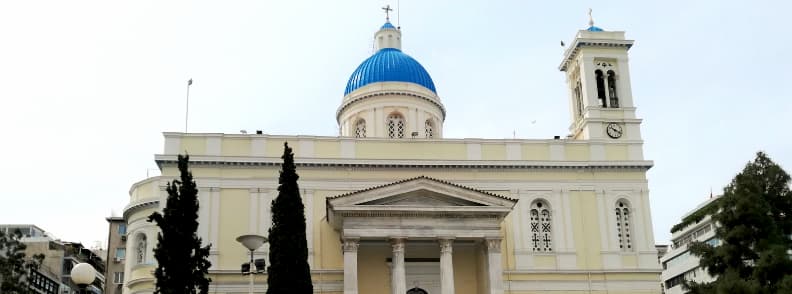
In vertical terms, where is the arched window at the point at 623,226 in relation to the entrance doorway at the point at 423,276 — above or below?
above

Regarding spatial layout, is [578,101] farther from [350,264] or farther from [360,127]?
[350,264]

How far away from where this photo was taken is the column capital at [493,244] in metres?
33.1

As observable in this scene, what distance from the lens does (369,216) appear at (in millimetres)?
33062

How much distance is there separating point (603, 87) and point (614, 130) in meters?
2.26

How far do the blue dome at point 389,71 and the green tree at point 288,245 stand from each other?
51.7 ft

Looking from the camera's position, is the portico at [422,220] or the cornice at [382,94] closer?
the portico at [422,220]

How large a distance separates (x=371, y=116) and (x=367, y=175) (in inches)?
241

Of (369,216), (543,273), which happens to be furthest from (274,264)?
(543,273)

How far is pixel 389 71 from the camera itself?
4281 centimetres

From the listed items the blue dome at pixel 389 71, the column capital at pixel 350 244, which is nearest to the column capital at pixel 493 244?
the column capital at pixel 350 244

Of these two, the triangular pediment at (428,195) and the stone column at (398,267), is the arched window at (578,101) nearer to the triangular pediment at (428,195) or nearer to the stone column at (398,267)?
the triangular pediment at (428,195)

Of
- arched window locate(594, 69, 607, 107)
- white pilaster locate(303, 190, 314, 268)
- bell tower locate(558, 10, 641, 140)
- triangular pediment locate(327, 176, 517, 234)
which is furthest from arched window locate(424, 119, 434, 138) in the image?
triangular pediment locate(327, 176, 517, 234)

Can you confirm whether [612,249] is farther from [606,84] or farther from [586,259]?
[606,84]

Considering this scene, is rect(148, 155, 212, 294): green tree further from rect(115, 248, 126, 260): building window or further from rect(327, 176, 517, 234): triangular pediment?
rect(115, 248, 126, 260): building window
